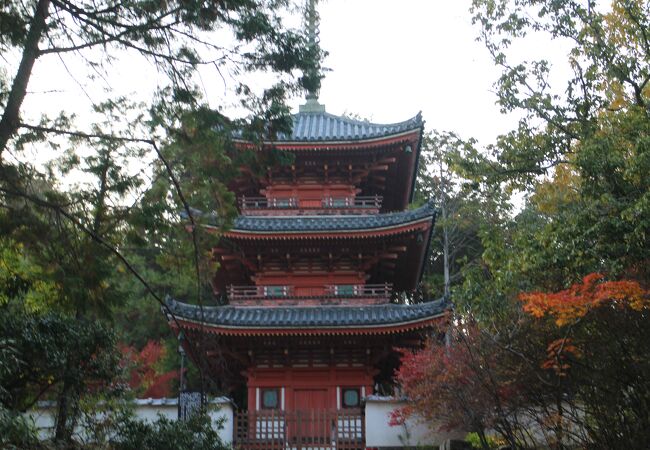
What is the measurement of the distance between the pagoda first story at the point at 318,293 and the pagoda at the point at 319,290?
0.08 ft

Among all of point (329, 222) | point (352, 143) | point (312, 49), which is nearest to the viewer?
point (312, 49)

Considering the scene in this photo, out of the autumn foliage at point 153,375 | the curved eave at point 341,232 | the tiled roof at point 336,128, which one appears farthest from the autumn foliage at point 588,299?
the autumn foliage at point 153,375

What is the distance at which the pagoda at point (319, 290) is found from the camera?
47.7ft

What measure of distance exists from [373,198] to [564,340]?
8.98 meters

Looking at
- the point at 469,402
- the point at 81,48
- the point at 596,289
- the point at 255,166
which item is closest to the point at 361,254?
the point at 469,402

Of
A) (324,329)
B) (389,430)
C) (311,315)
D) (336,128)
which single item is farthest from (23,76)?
(336,128)

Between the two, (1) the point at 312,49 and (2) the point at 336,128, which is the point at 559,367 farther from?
(2) the point at 336,128

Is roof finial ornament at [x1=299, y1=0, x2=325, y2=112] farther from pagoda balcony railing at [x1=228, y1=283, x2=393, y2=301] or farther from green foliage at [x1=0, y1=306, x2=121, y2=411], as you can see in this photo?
pagoda balcony railing at [x1=228, y1=283, x2=393, y2=301]

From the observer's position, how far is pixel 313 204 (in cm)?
1755

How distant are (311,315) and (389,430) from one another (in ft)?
9.93

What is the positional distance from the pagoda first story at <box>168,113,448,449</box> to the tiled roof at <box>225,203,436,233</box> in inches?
1.1

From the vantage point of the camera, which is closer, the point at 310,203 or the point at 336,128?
the point at 310,203

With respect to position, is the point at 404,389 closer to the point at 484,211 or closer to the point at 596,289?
the point at 596,289

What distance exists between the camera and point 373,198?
17375mm
